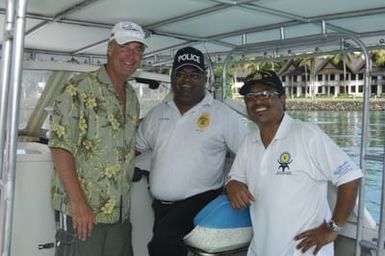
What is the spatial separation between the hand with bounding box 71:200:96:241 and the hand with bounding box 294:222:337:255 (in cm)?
99

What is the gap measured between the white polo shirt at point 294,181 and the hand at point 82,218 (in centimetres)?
84

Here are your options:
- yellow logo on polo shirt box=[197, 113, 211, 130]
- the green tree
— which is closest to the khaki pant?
yellow logo on polo shirt box=[197, 113, 211, 130]

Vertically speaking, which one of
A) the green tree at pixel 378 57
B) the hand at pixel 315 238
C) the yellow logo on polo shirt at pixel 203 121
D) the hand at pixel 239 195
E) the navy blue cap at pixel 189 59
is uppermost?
the green tree at pixel 378 57

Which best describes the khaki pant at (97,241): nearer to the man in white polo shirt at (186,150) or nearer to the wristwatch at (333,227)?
the man in white polo shirt at (186,150)

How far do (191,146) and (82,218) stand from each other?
0.82 meters

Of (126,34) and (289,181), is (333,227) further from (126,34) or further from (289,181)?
(126,34)

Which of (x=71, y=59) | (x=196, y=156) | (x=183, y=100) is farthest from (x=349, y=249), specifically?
(x=71, y=59)

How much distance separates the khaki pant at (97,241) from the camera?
2.37 metres

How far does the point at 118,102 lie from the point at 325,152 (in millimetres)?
1062

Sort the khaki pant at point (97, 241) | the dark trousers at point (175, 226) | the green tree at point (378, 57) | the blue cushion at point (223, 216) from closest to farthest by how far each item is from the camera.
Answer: the khaki pant at point (97, 241)
the blue cushion at point (223, 216)
the dark trousers at point (175, 226)
the green tree at point (378, 57)

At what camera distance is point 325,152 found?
2209mm

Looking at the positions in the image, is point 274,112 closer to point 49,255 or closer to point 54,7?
point 49,255

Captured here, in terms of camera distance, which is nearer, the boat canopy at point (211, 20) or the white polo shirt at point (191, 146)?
the white polo shirt at point (191, 146)

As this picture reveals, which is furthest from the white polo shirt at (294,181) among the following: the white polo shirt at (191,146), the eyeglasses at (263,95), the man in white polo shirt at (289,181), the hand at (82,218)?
the hand at (82,218)
